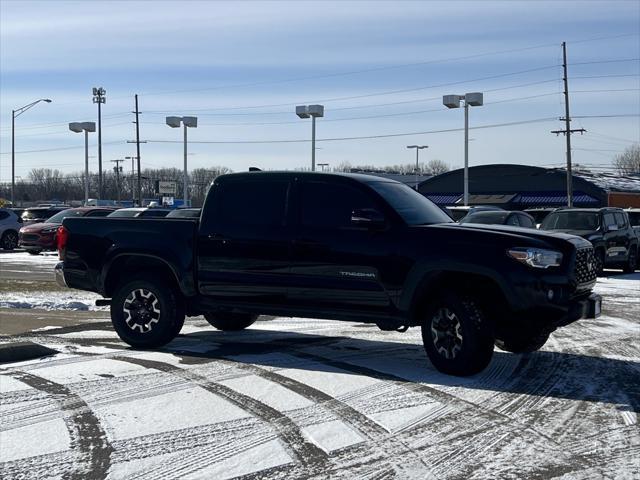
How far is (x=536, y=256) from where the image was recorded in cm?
768

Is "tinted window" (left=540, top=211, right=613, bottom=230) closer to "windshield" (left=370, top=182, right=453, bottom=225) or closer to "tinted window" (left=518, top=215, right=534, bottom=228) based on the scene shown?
"tinted window" (left=518, top=215, right=534, bottom=228)

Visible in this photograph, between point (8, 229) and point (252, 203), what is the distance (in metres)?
26.3

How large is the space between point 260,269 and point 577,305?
3.23 m

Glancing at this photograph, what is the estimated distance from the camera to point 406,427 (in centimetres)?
614

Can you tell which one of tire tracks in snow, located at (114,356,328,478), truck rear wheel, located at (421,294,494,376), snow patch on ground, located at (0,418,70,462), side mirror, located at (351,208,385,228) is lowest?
tire tracks in snow, located at (114,356,328,478)

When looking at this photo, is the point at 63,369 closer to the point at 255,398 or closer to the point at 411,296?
the point at 255,398

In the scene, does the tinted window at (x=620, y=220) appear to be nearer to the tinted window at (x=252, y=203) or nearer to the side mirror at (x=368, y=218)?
the tinted window at (x=252, y=203)

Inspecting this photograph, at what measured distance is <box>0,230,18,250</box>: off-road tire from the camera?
107 ft

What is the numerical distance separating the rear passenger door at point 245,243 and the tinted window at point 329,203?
24 centimetres

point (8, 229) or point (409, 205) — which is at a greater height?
point (409, 205)

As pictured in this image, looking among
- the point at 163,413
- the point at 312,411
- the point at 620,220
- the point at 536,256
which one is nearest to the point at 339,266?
the point at 536,256

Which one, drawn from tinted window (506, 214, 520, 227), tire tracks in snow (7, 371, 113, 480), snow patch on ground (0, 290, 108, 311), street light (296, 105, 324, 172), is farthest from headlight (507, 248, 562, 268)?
street light (296, 105, 324, 172)

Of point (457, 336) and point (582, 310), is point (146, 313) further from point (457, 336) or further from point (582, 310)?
point (582, 310)

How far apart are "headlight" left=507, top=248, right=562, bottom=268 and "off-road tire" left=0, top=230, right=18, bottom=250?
2866cm
